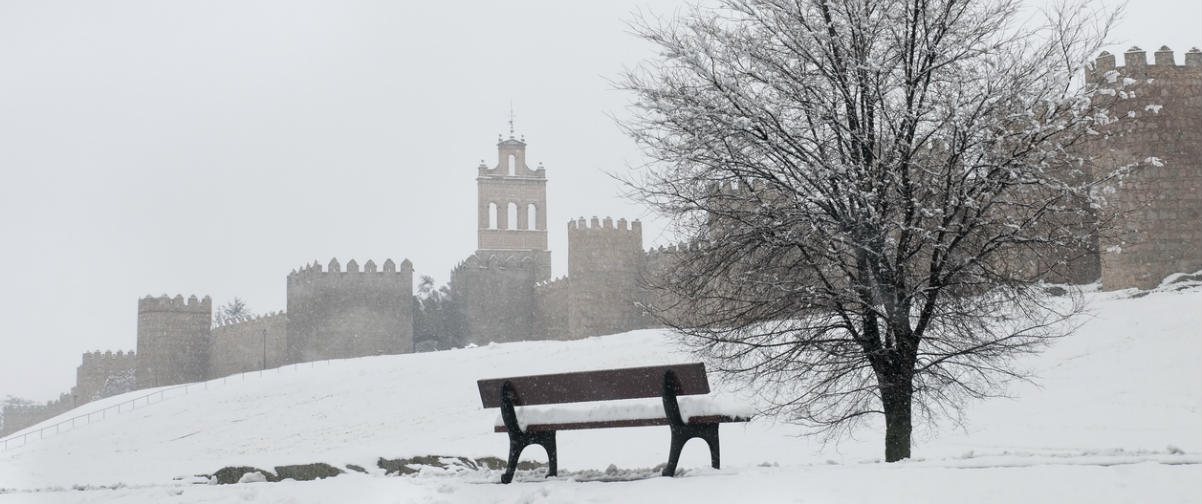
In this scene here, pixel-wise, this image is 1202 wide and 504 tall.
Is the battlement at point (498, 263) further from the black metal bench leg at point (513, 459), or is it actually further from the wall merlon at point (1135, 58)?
the black metal bench leg at point (513, 459)

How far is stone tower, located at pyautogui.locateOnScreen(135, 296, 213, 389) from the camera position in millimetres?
39031

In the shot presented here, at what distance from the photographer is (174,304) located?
1575 inches

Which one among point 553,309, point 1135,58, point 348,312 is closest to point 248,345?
point 348,312

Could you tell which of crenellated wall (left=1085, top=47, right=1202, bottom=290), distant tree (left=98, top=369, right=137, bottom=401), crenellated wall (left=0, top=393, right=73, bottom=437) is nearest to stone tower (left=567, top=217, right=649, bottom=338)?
crenellated wall (left=1085, top=47, right=1202, bottom=290)

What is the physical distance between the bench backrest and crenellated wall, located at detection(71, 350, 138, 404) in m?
41.5

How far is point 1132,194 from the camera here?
60.4 ft

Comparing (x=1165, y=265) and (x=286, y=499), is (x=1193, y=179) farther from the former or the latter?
(x=286, y=499)

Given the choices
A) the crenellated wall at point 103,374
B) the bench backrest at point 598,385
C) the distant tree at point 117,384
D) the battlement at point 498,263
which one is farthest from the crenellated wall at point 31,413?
the bench backrest at point 598,385

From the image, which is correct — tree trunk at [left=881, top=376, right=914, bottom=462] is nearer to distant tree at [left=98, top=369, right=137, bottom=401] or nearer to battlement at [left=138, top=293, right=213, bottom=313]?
battlement at [left=138, top=293, right=213, bottom=313]

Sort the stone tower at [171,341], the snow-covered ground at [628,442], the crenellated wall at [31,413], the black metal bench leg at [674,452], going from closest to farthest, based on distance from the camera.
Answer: the snow-covered ground at [628,442] → the black metal bench leg at [674,452] → the stone tower at [171,341] → the crenellated wall at [31,413]

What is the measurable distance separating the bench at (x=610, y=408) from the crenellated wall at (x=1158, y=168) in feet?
45.0

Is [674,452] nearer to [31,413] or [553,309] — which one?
[553,309]

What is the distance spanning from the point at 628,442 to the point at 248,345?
27.5m

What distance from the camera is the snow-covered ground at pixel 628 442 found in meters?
5.97
